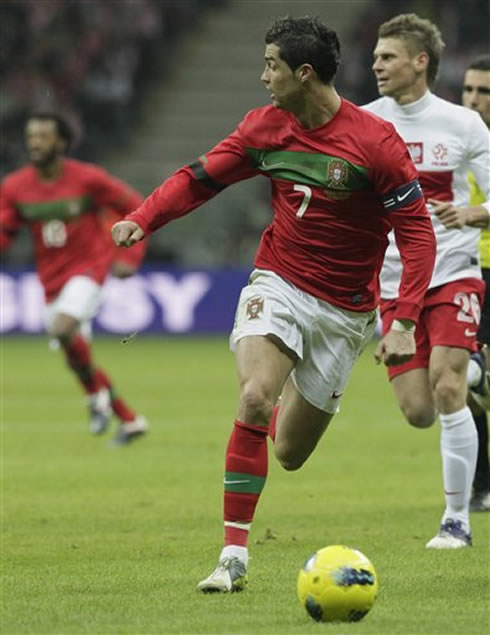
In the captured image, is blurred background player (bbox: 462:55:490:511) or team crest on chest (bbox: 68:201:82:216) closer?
blurred background player (bbox: 462:55:490:511)

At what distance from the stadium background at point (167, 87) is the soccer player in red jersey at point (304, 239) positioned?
15.6 meters

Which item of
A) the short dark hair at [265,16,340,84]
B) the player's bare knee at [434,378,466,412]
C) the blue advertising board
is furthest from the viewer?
the blue advertising board

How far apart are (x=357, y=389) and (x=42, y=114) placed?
211 inches

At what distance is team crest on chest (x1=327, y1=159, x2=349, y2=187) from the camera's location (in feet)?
21.1

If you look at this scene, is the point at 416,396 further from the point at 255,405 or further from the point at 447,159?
the point at 255,405

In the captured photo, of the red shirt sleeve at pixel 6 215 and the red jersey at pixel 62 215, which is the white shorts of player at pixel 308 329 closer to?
the red jersey at pixel 62 215

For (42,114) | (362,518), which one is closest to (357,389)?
(42,114)

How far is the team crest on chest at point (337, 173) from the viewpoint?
6445 mm

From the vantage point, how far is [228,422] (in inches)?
544

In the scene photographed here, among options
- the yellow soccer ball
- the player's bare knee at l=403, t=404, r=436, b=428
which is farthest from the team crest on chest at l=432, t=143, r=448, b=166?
the yellow soccer ball

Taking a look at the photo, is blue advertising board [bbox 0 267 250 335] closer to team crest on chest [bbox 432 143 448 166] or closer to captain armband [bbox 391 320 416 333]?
team crest on chest [bbox 432 143 448 166]

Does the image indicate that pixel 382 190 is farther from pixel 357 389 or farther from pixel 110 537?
pixel 357 389

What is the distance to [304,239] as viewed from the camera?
665 cm

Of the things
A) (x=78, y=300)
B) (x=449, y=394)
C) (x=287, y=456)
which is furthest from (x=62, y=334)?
(x=287, y=456)
